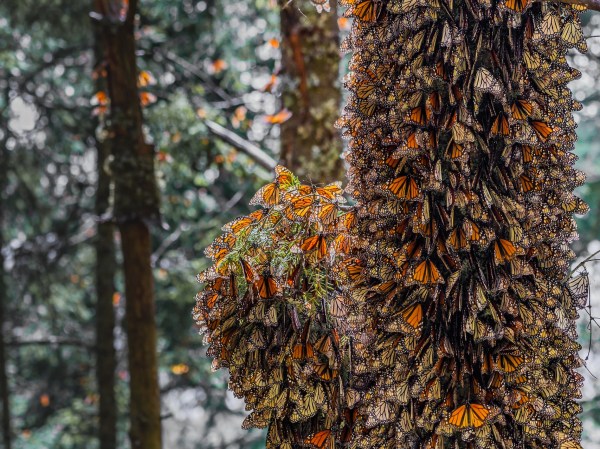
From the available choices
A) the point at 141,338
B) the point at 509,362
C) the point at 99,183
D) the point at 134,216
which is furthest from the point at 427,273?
the point at 99,183

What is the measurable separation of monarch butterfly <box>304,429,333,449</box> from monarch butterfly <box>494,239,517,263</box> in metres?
0.66

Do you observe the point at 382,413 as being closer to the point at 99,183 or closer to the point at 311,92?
the point at 311,92

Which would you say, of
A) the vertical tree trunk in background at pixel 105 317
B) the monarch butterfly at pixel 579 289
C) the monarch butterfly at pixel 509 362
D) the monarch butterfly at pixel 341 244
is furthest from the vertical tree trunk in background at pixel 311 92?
the vertical tree trunk in background at pixel 105 317

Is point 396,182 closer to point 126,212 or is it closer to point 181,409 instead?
point 126,212

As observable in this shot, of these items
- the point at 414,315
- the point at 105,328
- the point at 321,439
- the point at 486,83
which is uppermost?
the point at 105,328

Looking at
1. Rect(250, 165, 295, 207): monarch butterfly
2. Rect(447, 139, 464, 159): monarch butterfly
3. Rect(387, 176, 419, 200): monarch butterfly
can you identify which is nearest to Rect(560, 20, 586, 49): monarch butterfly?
Rect(447, 139, 464, 159): monarch butterfly

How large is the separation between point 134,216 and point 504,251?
2708 millimetres

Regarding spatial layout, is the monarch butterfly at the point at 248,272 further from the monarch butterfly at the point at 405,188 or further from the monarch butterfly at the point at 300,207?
the monarch butterfly at the point at 405,188

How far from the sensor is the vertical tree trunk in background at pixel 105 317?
6.93 m

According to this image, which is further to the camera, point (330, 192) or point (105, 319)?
point (105, 319)

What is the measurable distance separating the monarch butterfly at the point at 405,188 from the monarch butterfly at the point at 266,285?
421 mm

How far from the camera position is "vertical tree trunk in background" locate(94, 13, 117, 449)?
6.93 metres

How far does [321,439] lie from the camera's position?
6.23 feet

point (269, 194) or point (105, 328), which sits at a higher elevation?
point (105, 328)
